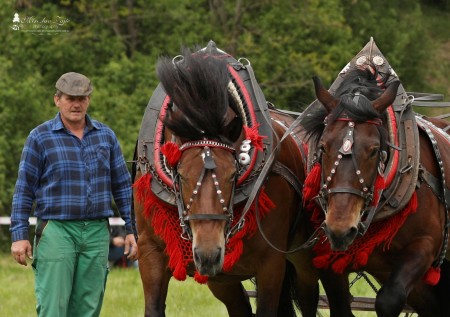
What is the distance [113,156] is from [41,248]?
0.73 meters

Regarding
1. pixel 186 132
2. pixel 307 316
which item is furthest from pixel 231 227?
pixel 307 316

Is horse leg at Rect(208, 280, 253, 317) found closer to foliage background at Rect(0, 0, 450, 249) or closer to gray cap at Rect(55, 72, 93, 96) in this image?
gray cap at Rect(55, 72, 93, 96)

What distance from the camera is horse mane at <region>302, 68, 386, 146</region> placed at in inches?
239

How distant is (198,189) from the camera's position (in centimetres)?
556

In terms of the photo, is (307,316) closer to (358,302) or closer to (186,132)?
(358,302)

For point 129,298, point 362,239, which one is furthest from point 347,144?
point 129,298

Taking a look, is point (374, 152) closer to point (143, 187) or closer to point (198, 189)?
point (198, 189)

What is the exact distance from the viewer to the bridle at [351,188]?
586cm

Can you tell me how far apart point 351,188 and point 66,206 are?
1.65 m

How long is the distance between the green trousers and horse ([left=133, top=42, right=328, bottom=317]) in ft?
0.96

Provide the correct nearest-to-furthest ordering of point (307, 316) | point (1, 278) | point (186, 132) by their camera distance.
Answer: point (186, 132), point (307, 316), point (1, 278)

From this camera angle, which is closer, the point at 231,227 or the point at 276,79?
the point at 231,227

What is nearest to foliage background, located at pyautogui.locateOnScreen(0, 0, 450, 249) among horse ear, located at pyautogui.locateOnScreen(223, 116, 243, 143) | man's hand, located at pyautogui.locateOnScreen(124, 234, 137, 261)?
man's hand, located at pyautogui.locateOnScreen(124, 234, 137, 261)

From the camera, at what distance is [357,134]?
5.98 meters
